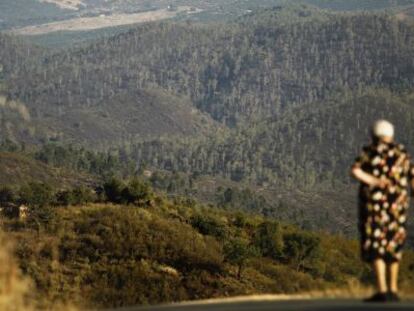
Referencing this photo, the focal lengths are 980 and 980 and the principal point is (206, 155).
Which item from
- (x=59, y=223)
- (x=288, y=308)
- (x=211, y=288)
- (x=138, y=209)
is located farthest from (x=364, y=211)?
(x=138, y=209)

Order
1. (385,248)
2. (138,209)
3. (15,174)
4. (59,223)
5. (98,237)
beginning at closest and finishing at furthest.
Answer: (385,248) < (98,237) < (59,223) < (138,209) < (15,174)

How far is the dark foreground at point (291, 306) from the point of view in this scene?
36.0ft

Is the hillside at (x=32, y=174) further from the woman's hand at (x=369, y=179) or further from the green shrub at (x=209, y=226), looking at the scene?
the woman's hand at (x=369, y=179)

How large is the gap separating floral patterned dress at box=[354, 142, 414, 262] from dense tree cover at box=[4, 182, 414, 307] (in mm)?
22216

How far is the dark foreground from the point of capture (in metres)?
11.0

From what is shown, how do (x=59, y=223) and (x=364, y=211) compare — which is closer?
(x=364, y=211)

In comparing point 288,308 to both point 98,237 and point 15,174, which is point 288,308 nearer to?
point 98,237

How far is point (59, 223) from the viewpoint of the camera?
5000 centimetres

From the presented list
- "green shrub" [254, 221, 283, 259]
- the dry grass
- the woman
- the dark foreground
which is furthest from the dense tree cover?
the woman

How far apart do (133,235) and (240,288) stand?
755 centimetres

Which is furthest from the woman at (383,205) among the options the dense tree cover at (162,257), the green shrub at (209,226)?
the green shrub at (209,226)

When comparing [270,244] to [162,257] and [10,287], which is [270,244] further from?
[10,287]

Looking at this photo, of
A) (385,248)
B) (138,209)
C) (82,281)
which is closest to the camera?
(385,248)

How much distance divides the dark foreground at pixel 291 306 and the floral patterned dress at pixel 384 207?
0.75 metres
